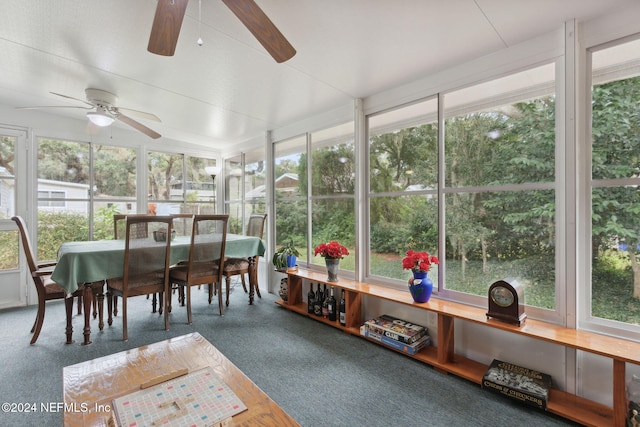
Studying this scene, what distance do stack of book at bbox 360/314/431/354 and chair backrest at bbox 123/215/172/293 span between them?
208 centimetres

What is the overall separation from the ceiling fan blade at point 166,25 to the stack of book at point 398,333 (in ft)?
8.41

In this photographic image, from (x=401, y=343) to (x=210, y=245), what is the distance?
7.23 ft

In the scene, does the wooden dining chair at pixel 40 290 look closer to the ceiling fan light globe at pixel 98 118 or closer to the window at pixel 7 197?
the ceiling fan light globe at pixel 98 118

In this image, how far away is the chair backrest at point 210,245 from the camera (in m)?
3.21

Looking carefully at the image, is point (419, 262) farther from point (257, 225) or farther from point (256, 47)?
point (257, 225)

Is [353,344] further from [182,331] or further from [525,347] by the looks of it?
[182,331]

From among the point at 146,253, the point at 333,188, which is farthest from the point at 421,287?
the point at 146,253

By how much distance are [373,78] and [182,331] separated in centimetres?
307

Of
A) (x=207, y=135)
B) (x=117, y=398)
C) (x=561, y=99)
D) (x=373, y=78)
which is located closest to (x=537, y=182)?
(x=561, y=99)

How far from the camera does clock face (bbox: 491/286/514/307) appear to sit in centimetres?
196

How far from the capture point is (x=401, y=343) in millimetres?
2432

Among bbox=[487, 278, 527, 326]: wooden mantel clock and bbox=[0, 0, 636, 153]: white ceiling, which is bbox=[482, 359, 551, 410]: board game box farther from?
bbox=[0, 0, 636, 153]: white ceiling

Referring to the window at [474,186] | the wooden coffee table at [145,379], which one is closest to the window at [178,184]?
the window at [474,186]

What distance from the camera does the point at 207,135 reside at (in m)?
4.75
